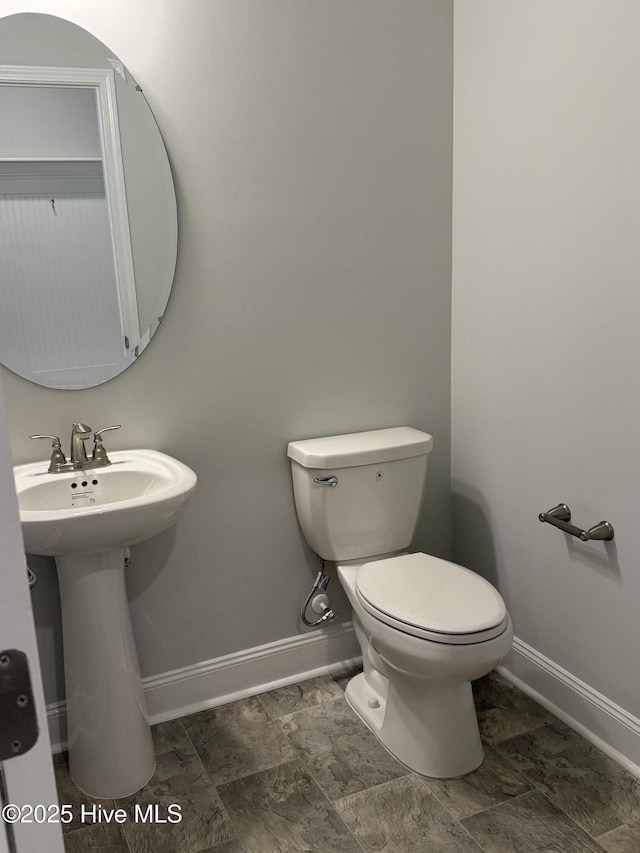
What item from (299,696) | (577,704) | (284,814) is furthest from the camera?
(299,696)

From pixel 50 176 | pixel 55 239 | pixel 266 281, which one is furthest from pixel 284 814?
pixel 50 176

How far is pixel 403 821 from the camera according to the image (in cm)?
173

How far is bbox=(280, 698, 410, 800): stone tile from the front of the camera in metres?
1.87

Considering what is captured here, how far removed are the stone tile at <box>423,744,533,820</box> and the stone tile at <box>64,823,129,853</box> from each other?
0.75m

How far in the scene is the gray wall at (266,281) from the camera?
6.35ft

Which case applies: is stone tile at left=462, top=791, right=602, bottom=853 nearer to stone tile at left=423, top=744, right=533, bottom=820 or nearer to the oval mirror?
stone tile at left=423, top=744, right=533, bottom=820

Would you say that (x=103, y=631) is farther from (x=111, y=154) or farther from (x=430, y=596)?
(x=111, y=154)

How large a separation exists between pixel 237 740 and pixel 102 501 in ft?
2.57

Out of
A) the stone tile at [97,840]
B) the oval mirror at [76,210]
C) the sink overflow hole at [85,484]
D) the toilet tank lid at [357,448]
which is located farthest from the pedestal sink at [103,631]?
the toilet tank lid at [357,448]

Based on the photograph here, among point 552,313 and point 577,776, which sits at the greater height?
point 552,313

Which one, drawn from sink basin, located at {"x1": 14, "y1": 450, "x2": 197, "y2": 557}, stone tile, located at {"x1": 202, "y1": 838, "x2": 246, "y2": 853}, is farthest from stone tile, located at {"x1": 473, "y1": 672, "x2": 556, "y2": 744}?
sink basin, located at {"x1": 14, "y1": 450, "x2": 197, "y2": 557}

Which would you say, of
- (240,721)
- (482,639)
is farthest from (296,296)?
(240,721)

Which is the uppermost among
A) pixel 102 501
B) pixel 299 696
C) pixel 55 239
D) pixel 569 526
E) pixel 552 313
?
pixel 55 239

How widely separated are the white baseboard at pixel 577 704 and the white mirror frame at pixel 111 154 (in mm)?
1463
